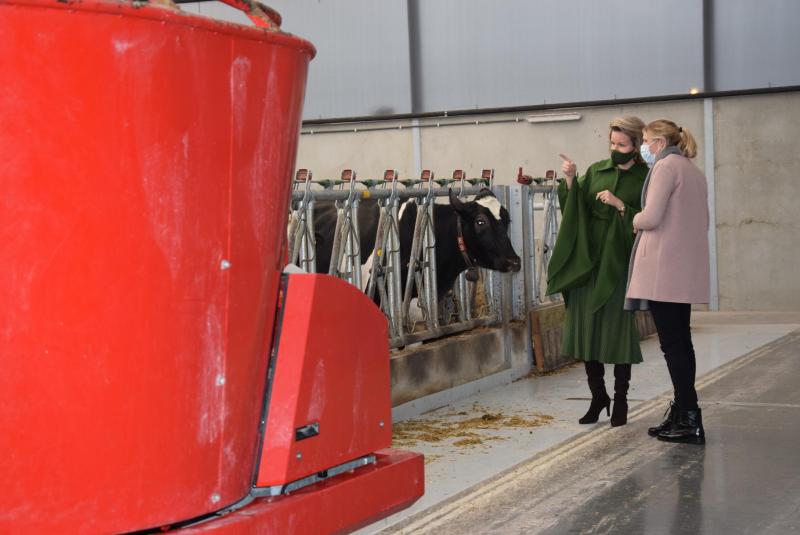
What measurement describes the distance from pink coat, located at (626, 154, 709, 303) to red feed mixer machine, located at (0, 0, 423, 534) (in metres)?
3.87

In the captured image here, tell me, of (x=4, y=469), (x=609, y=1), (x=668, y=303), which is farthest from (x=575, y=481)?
(x=609, y=1)

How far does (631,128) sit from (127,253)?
4892 mm

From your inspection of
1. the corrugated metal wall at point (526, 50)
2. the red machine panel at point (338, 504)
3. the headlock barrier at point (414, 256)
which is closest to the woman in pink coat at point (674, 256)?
the headlock barrier at point (414, 256)

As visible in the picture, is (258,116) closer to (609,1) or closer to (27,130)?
(27,130)

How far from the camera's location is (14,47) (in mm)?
1833

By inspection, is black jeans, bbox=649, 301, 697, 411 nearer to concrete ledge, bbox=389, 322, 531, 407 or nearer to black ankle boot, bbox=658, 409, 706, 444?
black ankle boot, bbox=658, 409, 706, 444

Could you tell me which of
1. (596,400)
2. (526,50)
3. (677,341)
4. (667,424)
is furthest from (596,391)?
(526,50)

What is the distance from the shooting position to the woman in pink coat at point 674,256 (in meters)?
5.93

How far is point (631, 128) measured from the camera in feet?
21.1

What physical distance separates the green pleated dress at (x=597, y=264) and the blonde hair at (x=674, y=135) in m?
0.44

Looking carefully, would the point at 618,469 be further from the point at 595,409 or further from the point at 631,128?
the point at 631,128

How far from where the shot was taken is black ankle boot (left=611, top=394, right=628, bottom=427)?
21.7 feet

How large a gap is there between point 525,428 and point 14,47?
17.3ft

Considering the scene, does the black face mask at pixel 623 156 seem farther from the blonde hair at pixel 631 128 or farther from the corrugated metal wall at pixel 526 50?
the corrugated metal wall at pixel 526 50
